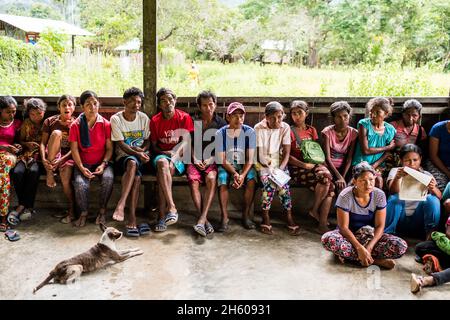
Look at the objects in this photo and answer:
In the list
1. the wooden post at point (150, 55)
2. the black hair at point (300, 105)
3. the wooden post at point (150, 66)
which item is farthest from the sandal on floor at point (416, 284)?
the wooden post at point (150, 55)

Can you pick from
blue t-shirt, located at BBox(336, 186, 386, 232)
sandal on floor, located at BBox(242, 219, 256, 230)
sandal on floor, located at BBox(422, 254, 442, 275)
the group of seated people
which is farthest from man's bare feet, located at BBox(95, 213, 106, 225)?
sandal on floor, located at BBox(422, 254, 442, 275)

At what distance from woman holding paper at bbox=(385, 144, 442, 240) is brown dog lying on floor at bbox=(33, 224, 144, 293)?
8.14ft

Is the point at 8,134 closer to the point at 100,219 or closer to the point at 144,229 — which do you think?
the point at 100,219

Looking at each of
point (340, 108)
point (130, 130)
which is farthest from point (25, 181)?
point (340, 108)

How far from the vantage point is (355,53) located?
9.45 meters

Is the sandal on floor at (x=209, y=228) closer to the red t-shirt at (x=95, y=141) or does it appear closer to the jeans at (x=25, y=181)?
the red t-shirt at (x=95, y=141)

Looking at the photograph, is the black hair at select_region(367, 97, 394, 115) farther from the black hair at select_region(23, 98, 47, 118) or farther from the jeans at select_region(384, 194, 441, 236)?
the black hair at select_region(23, 98, 47, 118)

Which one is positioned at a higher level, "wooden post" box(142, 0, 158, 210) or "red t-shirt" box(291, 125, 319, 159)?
"wooden post" box(142, 0, 158, 210)

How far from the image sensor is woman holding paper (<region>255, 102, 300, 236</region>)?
14.0 feet

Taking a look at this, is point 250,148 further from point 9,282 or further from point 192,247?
point 9,282

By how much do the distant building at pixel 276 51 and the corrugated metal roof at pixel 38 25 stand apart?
3.71 meters

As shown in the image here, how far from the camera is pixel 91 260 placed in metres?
3.33
